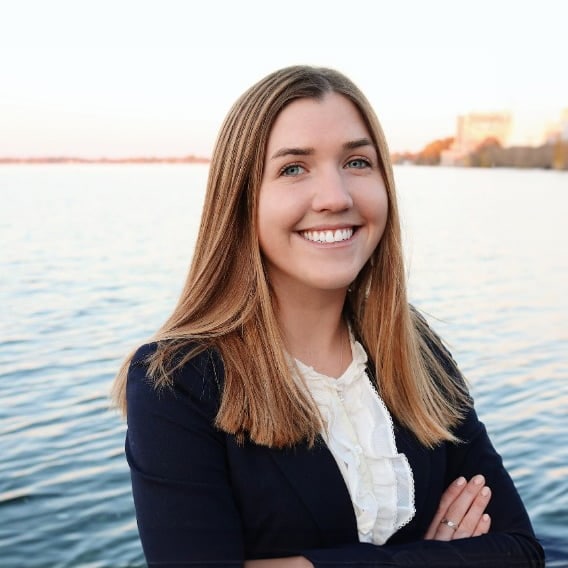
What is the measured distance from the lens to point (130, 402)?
2074mm

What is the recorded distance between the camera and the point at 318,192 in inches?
86.4

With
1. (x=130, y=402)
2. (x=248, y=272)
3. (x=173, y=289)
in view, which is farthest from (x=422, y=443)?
(x=173, y=289)

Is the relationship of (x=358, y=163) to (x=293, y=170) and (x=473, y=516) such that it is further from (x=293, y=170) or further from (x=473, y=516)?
(x=473, y=516)

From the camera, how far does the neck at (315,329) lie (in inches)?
93.4

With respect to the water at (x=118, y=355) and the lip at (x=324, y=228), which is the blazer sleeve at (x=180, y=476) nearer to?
the lip at (x=324, y=228)

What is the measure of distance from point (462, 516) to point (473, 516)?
1.2 inches

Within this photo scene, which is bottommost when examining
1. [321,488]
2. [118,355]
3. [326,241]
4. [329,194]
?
[118,355]

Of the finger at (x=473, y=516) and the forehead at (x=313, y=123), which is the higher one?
the forehead at (x=313, y=123)

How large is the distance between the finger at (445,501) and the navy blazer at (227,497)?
0.11m

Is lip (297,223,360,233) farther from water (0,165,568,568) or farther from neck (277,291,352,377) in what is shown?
water (0,165,568,568)

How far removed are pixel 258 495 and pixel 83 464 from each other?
155 inches

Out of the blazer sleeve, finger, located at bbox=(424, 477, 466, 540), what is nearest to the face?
the blazer sleeve

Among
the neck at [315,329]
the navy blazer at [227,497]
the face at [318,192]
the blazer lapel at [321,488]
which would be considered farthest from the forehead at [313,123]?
the blazer lapel at [321,488]

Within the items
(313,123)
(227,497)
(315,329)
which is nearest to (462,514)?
(315,329)
